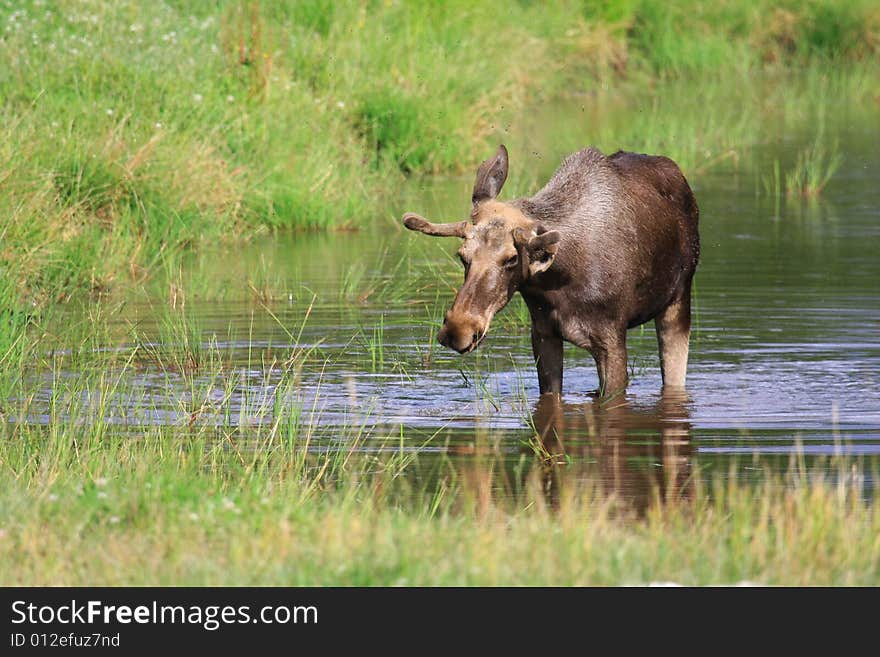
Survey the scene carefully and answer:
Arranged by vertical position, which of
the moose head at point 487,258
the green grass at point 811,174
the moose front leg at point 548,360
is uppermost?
the moose head at point 487,258

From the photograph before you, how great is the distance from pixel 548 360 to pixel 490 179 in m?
1.17

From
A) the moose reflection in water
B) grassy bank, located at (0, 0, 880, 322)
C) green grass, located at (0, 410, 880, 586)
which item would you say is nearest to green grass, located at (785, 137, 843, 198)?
grassy bank, located at (0, 0, 880, 322)

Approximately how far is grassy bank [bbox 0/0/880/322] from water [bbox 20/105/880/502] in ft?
1.93

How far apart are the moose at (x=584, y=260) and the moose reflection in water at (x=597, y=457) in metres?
0.23

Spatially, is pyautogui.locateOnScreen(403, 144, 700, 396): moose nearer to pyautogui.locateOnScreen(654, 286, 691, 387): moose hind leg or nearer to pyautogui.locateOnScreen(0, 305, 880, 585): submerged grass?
pyautogui.locateOnScreen(654, 286, 691, 387): moose hind leg

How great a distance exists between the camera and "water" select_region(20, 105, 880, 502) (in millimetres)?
8961

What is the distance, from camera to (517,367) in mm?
11172

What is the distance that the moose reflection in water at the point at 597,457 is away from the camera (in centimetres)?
793

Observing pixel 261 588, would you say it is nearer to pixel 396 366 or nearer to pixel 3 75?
pixel 396 366

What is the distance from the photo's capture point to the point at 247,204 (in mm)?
17062

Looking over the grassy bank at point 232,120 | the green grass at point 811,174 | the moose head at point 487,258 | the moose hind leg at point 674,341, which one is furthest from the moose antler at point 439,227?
the green grass at point 811,174

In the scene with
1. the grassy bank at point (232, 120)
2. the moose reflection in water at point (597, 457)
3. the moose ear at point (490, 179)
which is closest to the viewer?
the moose reflection in water at point (597, 457)

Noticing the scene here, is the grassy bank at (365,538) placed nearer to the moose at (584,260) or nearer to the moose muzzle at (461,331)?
the moose muzzle at (461,331)

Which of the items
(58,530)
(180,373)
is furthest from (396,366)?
(58,530)
